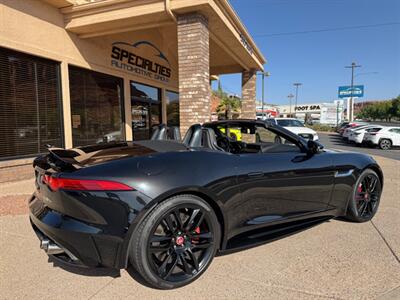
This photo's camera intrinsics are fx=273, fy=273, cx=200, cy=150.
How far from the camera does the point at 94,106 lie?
26.4 feet

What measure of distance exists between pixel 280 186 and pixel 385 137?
633 inches

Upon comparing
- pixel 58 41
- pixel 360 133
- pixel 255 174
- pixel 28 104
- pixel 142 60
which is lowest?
pixel 360 133

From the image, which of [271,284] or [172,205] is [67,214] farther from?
[271,284]

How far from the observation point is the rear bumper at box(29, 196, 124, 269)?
198 centimetres

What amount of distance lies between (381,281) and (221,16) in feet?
19.7

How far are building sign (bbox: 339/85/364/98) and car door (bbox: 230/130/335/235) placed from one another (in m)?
40.4

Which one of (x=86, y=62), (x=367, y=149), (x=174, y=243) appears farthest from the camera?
(x=367, y=149)

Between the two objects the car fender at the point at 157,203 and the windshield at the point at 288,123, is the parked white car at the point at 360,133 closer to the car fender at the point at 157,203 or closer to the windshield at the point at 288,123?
the windshield at the point at 288,123

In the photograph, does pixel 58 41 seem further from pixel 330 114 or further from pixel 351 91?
pixel 330 114

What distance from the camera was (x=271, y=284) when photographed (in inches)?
90.3

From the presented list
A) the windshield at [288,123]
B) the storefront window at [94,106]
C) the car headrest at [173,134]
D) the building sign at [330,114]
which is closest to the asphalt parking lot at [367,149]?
the windshield at [288,123]

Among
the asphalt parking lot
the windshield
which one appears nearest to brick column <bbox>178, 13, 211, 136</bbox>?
the windshield

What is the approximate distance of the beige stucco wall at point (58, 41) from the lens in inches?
221

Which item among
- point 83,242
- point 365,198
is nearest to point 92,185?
point 83,242
